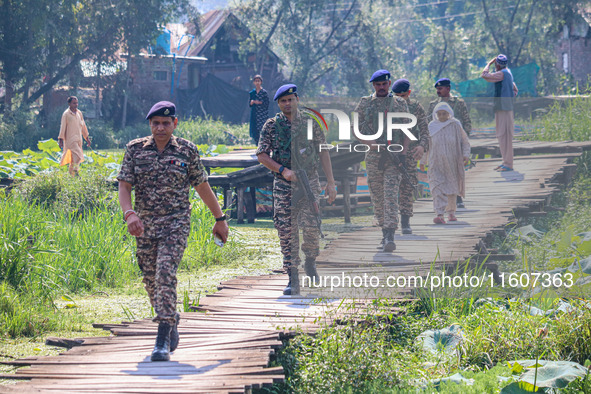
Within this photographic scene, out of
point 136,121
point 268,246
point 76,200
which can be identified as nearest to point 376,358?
point 268,246

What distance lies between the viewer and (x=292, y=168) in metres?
7.08

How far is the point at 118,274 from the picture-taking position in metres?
8.93

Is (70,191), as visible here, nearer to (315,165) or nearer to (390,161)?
(390,161)

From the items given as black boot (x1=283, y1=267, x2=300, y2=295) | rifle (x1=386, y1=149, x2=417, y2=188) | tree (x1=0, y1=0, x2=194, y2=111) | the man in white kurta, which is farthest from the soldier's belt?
tree (x1=0, y1=0, x2=194, y2=111)

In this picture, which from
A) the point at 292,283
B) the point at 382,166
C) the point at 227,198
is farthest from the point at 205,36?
the point at 292,283

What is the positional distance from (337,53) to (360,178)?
63.6ft

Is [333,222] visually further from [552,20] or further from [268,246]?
[552,20]

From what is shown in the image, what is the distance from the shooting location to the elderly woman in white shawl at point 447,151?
885 cm

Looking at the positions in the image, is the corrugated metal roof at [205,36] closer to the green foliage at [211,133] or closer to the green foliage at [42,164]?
the green foliage at [211,133]

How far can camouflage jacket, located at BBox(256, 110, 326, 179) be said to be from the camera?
7.04 metres

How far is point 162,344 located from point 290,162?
Result: 2.50 metres

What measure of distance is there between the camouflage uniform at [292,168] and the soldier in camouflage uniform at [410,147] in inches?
61.8

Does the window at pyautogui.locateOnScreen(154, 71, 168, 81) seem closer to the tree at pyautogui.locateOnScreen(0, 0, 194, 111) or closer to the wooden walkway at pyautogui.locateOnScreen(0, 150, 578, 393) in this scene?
the tree at pyautogui.locateOnScreen(0, 0, 194, 111)

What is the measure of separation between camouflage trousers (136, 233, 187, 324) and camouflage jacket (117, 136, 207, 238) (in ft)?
0.22
